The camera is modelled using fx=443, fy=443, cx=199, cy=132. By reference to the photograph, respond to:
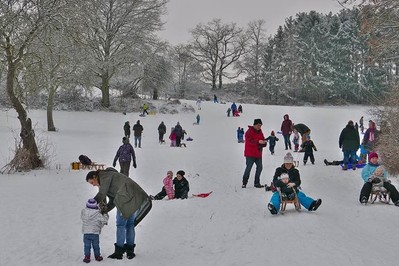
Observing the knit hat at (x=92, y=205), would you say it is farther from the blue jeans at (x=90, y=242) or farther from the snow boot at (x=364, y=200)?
the snow boot at (x=364, y=200)

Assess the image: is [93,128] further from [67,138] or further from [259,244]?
[259,244]

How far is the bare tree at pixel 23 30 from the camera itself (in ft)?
49.8

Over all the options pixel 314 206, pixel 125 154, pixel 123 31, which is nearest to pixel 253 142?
pixel 314 206

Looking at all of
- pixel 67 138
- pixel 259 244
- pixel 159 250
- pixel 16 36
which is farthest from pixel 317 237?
pixel 67 138

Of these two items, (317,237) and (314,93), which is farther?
(314,93)

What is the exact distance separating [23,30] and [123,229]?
11444 millimetres

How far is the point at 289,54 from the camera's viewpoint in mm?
65438

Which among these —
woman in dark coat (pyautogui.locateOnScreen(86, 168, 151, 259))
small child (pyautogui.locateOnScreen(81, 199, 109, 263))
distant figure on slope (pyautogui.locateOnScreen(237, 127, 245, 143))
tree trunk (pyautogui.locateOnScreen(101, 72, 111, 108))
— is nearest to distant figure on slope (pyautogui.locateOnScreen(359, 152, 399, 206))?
woman in dark coat (pyautogui.locateOnScreen(86, 168, 151, 259))

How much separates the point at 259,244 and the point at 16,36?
12284 mm

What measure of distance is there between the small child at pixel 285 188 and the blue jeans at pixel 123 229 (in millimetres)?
3641

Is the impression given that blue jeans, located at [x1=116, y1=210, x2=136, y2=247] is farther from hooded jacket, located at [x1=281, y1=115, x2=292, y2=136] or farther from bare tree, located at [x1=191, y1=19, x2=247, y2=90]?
bare tree, located at [x1=191, y1=19, x2=247, y2=90]

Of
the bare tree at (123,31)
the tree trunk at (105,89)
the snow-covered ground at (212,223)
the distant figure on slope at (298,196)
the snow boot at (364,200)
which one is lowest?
the snow-covered ground at (212,223)

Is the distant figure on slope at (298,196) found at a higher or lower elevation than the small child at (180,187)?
higher

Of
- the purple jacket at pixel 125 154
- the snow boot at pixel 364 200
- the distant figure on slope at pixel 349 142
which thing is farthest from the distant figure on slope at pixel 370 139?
the purple jacket at pixel 125 154
